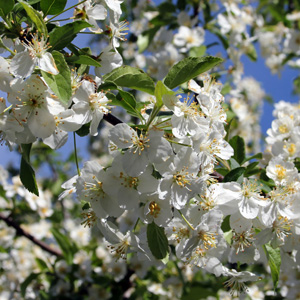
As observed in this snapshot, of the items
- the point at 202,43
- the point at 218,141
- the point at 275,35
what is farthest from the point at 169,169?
the point at 275,35

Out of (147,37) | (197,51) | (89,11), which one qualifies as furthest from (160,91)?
(147,37)

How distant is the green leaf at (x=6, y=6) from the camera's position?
1.23 metres

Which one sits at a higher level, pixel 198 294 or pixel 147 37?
pixel 147 37

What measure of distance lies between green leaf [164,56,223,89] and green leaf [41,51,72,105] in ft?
1.13

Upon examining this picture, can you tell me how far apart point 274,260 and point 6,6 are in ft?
4.45

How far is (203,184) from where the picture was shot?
1.33 meters

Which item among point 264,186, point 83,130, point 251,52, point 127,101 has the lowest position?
point 251,52

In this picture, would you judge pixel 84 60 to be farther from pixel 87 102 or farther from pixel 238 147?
pixel 238 147

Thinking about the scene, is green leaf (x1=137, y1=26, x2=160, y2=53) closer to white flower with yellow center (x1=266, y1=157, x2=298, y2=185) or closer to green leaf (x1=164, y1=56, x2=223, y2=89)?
white flower with yellow center (x1=266, y1=157, x2=298, y2=185)

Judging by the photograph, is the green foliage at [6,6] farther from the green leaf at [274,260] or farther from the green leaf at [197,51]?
the green leaf at [197,51]

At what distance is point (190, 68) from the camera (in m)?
1.29

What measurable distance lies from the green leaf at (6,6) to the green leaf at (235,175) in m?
1.02

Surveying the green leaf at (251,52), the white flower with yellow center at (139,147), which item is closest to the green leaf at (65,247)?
the white flower with yellow center at (139,147)

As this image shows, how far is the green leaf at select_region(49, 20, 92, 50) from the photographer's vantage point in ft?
4.21
